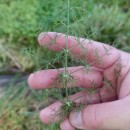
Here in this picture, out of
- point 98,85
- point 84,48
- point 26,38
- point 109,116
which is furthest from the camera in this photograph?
point 26,38

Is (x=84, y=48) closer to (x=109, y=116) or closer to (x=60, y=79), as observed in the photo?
(x=60, y=79)

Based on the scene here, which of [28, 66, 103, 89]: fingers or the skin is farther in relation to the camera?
[28, 66, 103, 89]: fingers

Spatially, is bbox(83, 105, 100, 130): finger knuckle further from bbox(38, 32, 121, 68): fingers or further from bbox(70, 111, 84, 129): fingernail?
bbox(38, 32, 121, 68): fingers

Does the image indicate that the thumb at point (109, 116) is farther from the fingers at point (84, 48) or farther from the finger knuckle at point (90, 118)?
the fingers at point (84, 48)

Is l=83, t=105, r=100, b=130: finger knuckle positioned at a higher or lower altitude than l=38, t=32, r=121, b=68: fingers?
lower

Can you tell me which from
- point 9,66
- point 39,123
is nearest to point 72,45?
point 39,123

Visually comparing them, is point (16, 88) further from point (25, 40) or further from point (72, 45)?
point (72, 45)

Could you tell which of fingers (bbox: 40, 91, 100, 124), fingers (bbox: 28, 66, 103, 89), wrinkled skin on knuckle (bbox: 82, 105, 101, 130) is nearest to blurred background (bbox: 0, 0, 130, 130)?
fingers (bbox: 40, 91, 100, 124)

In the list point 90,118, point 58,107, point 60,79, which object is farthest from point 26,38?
point 90,118

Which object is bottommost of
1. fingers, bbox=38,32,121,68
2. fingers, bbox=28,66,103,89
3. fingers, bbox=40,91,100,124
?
fingers, bbox=40,91,100,124
